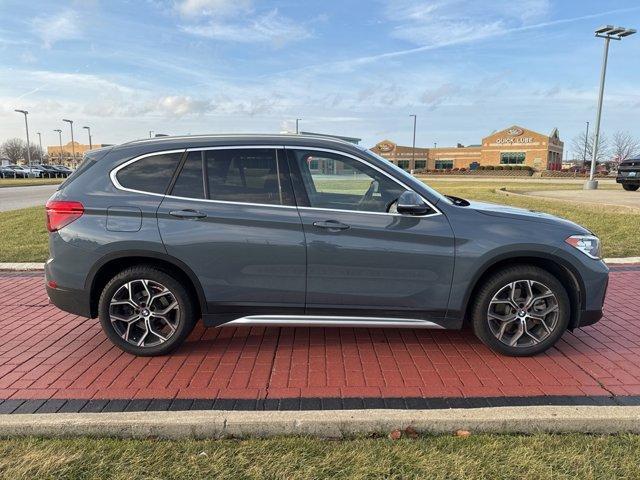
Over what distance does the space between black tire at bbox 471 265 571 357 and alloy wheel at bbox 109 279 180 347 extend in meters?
2.41

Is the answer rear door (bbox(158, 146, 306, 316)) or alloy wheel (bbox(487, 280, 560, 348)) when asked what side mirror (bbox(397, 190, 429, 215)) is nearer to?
rear door (bbox(158, 146, 306, 316))

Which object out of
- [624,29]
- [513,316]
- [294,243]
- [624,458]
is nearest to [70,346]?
[294,243]

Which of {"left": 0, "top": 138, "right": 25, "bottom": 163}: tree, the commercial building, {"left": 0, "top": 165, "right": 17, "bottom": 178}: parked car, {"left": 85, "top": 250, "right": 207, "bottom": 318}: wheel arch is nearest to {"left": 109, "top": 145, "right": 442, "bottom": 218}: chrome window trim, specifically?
{"left": 85, "top": 250, "right": 207, "bottom": 318}: wheel arch

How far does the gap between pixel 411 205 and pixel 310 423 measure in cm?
170

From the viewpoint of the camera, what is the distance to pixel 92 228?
367 centimetres

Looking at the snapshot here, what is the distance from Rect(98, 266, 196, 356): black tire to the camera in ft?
12.2

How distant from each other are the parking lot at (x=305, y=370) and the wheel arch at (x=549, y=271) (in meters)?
0.46

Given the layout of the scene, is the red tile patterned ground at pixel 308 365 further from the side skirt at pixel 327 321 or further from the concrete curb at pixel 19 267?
the concrete curb at pixel 19 267

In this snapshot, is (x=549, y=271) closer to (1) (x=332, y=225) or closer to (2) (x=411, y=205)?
(2) (x=411, y=205)

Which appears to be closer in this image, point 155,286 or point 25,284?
point 155,286

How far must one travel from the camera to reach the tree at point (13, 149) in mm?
99062

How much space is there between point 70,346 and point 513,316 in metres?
3.76

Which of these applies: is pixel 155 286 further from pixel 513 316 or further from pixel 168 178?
pixel 513 316

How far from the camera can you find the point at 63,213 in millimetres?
3711
